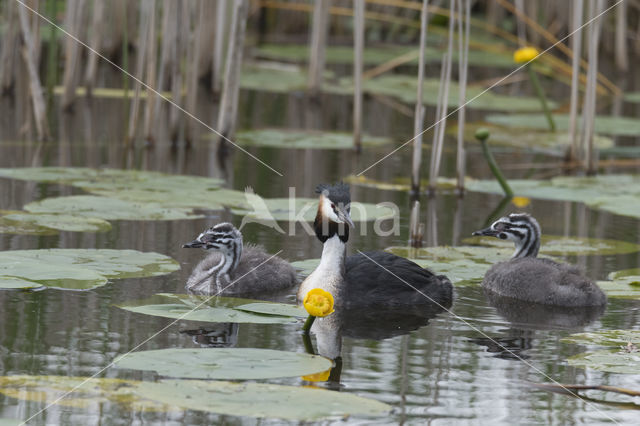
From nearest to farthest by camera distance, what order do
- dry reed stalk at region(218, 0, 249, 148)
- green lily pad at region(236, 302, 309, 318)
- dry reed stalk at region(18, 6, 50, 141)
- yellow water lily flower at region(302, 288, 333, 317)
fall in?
1. yellow water lily flower at region(302, 288, 333, 317)
2. green lily pad at region(236, 302, 309, 318)
3. dry reed stalk at region(18, 6, 50, 141)
4. dry reed stalk at region(218, 0, 249, 148)

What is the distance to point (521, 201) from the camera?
11.7m

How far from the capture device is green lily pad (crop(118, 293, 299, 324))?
687 cm

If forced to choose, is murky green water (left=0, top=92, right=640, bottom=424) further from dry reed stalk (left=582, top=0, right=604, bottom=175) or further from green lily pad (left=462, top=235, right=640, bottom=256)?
dry reed stalk (left=582, top=0, right=604, bottom=175)

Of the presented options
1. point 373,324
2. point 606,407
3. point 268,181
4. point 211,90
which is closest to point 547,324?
point 373,324

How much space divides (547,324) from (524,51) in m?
6.45

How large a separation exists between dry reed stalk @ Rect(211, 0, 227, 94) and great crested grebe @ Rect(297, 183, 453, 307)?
29.1 ft

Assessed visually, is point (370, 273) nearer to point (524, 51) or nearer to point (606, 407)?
point (606, 407)

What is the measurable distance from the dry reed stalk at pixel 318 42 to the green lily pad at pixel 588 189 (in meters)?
4.40

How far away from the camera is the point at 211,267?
26.0ft

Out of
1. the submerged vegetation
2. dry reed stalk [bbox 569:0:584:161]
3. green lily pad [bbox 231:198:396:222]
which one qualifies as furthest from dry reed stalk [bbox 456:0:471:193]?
dry reed stalk [bbox 569:0:584:161]

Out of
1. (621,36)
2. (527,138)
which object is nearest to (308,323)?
(527,138)

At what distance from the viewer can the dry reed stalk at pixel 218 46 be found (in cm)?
1618

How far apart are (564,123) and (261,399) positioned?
12.1 m

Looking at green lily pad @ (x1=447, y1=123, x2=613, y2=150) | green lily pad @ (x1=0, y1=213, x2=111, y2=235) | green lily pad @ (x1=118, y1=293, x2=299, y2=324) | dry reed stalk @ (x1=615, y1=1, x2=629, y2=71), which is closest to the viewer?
green lily pad @ (x1=118, y1=293, x2=299, y2=324)
